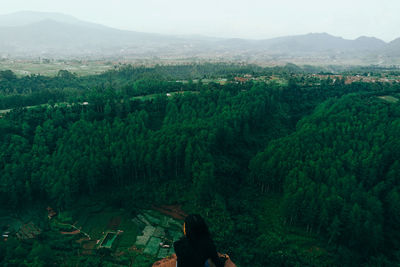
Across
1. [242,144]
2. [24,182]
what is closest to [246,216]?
[242,144]

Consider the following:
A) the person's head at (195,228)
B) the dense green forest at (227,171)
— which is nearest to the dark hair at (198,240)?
the person's head at (195,228)

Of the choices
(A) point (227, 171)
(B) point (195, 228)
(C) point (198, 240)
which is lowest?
(A) point (227, 171)

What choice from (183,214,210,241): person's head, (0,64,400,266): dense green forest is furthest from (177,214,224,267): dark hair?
(0,64,400,266): dense green forest

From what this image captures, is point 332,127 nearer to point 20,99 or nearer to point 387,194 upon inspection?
point 387,194

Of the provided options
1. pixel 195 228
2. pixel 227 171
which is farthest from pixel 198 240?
pixel 227 171

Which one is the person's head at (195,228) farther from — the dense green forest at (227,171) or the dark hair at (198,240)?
the dense green forest at (227,171)

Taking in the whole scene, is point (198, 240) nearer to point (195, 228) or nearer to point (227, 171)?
point (195, 228)
